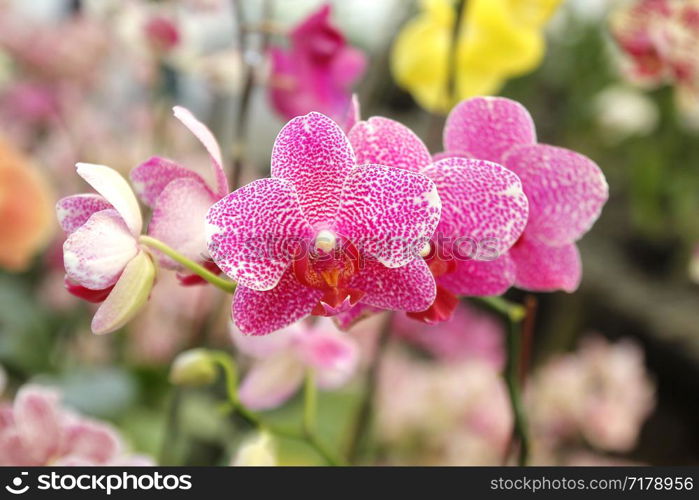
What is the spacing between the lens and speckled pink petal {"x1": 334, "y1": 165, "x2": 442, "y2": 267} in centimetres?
17

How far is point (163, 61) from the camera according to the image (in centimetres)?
52

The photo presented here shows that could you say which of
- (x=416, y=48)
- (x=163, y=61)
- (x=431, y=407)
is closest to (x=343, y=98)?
(x=416, y=48)

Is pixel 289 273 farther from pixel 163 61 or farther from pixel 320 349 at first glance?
pixel 163 61

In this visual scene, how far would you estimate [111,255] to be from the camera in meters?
0.18

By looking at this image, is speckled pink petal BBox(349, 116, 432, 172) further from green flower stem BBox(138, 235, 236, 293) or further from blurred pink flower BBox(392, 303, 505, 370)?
blurred pink flower BBox(392, 303, 505, 370)

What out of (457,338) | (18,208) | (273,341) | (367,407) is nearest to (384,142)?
(273,341)

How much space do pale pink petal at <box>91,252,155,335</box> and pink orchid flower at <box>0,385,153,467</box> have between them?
0.08m

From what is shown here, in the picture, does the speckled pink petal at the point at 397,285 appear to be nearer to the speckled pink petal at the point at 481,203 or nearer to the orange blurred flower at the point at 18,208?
the speckled pink petal at the point at 481,203

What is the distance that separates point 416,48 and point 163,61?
0.19 metres

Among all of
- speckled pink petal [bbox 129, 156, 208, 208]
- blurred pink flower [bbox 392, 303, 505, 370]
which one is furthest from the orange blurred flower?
blurred pink flower [bbox 392, 303, 505, 370]

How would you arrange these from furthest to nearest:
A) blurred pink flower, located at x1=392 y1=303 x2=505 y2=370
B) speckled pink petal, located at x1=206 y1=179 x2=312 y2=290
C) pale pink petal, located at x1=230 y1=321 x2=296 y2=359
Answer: blurred pink flower, located at x1=392 y1=303 x2=505 y2=370
pale pink petal, located at x1=230 y1=321 x2=296 y2=359
speckled pink petal, located at x1=206 y1=179 x2=312 y2=290

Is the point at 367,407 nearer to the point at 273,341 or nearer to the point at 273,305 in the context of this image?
the point at 273,341

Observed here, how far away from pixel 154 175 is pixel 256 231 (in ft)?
0.16

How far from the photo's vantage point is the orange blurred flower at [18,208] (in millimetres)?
528
